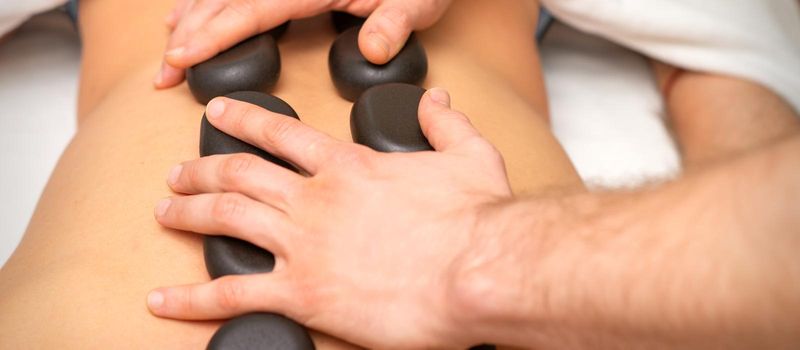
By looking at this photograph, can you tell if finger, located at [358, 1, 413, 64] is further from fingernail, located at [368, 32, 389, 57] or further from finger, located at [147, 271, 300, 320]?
finger, located at [147, 271, 300, 320]

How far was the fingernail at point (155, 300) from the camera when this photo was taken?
723mm

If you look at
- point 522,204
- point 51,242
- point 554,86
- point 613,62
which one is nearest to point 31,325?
point 51,242

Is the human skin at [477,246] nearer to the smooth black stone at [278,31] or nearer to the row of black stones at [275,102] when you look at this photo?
the row of black stones at [275,102]

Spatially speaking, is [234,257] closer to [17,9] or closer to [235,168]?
[235,168]

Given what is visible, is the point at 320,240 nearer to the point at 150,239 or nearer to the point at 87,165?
the point at 150,239

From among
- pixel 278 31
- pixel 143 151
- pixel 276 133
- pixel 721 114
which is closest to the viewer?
pixel 276 133

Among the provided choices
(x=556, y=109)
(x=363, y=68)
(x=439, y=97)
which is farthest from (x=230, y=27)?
(x=556, y=109)

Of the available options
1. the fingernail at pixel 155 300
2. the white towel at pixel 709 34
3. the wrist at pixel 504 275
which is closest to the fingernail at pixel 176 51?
the fingernail at pixel 155 300

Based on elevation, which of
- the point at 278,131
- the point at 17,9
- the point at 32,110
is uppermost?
the point at 278,131

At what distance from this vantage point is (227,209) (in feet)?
2.38

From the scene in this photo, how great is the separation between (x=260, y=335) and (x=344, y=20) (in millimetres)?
472

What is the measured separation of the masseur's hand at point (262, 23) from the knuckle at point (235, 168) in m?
0.21

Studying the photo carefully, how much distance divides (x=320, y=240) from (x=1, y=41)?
777 millimetres

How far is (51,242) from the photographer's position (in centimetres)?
82
